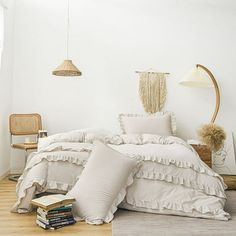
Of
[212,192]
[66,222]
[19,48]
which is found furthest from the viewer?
[19,48]

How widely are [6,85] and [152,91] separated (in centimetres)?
219

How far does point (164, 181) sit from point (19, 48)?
337 centimetres

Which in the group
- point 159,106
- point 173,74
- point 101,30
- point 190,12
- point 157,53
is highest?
point 190,12

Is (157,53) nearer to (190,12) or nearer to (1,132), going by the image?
(190,12)

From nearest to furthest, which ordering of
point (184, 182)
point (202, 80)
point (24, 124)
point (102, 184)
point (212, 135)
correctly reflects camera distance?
1. point (102, 184)
2. point (184, 182)
3. point (212, 135)
4. point (202, 80)
5. point (24, 124)

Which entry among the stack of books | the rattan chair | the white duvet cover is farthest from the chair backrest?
the stack of books

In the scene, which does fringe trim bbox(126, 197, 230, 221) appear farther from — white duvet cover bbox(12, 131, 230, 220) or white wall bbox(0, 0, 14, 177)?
white wall bbox(0, 0, 14, 177)

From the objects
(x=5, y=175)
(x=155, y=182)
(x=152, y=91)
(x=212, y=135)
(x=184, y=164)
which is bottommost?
(x=5, y=175)

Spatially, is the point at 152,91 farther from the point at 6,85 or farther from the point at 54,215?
the point at 54,215

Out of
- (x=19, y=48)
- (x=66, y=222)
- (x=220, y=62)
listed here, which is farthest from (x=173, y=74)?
(x=66, y=222)

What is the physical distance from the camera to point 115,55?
5.18m

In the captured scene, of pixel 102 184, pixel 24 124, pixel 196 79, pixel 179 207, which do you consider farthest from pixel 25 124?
pixel 179 207

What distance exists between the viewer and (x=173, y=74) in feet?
16.9

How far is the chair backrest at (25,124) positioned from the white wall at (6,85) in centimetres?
11
